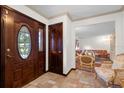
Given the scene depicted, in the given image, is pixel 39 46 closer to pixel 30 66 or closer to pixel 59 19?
pixel 30 66

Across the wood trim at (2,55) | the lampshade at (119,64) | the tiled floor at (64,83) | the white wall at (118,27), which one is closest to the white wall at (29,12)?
the wood trim at (2,55)

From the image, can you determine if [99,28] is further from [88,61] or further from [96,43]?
[96,43]

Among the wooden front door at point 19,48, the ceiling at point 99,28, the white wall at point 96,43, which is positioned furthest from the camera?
the white wall at point 96,43

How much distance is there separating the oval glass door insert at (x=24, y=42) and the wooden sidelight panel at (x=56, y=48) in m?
1.24

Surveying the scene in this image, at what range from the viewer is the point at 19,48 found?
2.60 m

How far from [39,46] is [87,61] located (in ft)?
8.26

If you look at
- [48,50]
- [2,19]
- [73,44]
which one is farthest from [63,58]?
[2,19]

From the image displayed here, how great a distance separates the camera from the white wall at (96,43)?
1027 cm

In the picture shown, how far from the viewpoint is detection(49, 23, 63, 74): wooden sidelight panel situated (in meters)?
3.77

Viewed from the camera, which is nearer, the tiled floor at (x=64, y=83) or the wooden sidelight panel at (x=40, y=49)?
the tiled floor at (x=64, y=83)

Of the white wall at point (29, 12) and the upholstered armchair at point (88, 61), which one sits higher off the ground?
the white wall at point (29, 12)

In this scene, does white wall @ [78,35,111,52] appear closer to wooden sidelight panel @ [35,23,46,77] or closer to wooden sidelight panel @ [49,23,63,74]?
wooden sidelight panel @ [49,23,63,74]

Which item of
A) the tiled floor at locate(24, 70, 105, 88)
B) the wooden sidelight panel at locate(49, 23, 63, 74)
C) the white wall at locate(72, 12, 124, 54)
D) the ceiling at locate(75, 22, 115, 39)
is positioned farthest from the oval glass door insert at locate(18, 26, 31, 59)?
the ceiling at locate(75, 22, 115, 39)

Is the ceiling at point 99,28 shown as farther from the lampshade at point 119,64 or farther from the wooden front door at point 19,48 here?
the wooden front door at point 19,48
